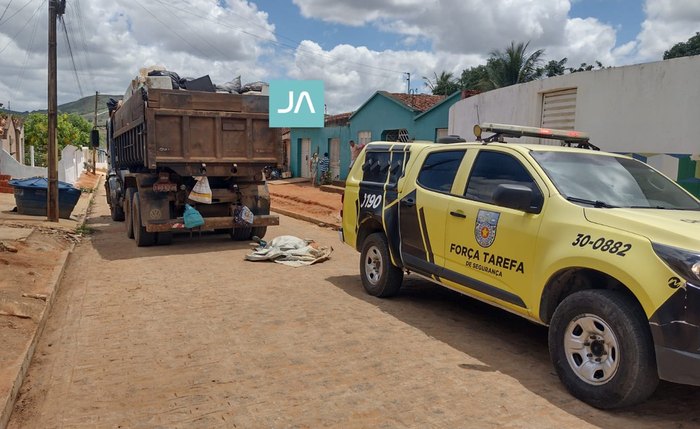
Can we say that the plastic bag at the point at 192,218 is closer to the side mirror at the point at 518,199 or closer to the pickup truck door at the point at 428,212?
the pickup truck door at the point at 428,212

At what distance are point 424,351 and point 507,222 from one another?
1287 mm

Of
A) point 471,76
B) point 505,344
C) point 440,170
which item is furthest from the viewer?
point 471,76

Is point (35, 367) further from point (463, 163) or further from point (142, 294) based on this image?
point (463, 163)

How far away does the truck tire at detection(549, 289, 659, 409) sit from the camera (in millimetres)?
3584

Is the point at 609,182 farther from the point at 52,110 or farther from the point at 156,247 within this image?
the point at 52,110

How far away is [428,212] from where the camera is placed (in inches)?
226

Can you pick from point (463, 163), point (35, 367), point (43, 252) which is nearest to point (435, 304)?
point (463, 163)

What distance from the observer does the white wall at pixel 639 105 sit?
8.09 meters

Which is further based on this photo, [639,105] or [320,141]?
[320,141]

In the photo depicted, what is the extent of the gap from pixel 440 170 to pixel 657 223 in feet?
7.93

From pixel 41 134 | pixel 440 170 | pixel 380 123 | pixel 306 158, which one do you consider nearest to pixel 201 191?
pixel 440 170

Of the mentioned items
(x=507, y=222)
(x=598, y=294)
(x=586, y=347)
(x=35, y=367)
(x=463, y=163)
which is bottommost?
(x=35, y=367)

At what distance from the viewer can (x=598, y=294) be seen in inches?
152

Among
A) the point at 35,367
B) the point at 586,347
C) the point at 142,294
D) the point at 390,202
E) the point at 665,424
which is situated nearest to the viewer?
the point at 665,424
